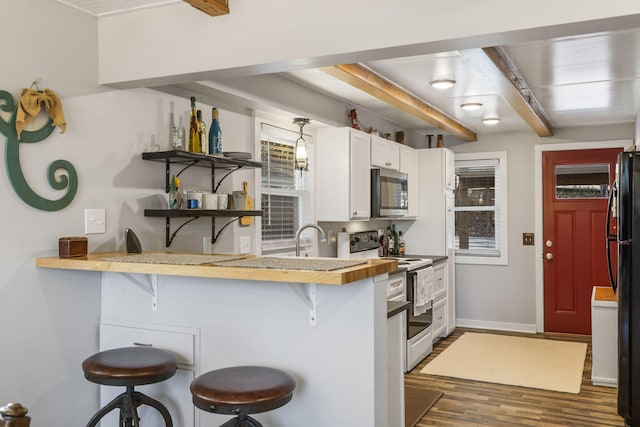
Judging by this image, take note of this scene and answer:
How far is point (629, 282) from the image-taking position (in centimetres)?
342

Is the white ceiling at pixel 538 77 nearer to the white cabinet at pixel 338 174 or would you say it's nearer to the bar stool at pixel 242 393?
the white cabinet at pixel 338 174

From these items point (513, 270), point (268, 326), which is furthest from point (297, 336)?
point (513, 270)

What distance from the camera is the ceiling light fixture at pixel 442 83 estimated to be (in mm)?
3982

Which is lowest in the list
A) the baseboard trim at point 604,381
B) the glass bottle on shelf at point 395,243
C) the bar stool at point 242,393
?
the baseboard trim at point 604,381

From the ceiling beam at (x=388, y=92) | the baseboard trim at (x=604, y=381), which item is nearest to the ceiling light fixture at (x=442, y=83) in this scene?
the ceiling beam at (x=388, y=92)

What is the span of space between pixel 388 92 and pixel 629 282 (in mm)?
1948

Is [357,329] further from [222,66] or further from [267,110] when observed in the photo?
[267,110]

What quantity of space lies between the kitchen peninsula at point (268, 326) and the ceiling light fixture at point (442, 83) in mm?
1992

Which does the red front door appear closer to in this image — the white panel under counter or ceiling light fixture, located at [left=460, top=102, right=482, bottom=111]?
ceiling light fixture, located at [left=460, top=102, right=482, bottom=111]

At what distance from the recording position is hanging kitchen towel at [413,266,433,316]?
486cm

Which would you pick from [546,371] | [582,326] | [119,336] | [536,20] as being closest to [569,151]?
[582,326]

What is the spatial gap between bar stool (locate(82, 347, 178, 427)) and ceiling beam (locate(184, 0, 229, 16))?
1.49 metres

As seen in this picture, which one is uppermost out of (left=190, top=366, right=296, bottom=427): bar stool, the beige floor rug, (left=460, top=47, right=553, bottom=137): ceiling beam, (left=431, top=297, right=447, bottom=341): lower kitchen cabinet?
(left=460, top=47, right=553, bottom=137): ceiling beam

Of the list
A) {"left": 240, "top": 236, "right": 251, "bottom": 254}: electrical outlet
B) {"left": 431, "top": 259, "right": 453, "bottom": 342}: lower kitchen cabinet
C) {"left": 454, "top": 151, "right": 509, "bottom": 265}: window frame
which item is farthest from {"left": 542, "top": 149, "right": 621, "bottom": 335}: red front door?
{"left": 240, "top": 236, "right": 251, "bottom": 254}: electrical outlet
